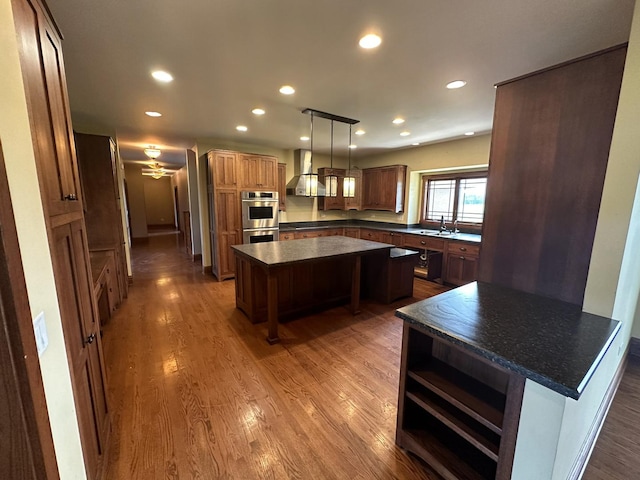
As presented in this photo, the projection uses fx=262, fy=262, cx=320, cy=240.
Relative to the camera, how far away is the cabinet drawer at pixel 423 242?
4.74 metres

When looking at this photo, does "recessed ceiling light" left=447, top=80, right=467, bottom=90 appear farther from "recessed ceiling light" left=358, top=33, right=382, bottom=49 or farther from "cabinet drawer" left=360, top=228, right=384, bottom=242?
"cabinet drawer" left=360, top=228, right=384, bottom=242

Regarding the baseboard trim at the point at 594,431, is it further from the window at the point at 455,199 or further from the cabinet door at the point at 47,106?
the window at the point at 455,199

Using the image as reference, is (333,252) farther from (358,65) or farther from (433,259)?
(433,259)

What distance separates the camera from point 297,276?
11.2 ft

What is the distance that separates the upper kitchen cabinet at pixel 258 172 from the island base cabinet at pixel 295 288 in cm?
205

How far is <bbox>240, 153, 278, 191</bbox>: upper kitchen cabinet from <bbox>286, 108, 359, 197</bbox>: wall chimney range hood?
532 mm

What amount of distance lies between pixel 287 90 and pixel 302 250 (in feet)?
5.70

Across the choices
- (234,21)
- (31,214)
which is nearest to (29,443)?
(31,214)

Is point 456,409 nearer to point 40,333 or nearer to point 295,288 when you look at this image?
point 40,333

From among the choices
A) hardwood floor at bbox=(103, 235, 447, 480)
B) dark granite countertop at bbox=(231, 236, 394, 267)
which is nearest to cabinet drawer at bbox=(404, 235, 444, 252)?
dark granite countertop at bbox=(231, 236, 394, 267)

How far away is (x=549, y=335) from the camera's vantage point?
4.03 ft

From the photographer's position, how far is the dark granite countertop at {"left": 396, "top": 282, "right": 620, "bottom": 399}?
990 mm

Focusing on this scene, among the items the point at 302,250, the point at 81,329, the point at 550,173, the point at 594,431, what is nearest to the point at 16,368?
the point at 81,329

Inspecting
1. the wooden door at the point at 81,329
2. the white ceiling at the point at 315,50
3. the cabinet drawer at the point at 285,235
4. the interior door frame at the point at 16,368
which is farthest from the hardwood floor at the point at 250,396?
the white ceiling at the point at 315,50
